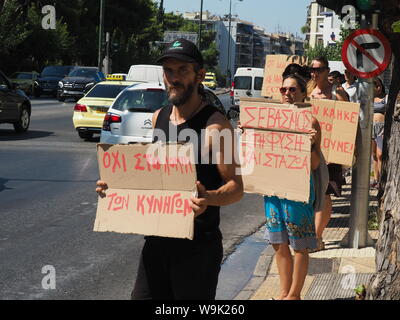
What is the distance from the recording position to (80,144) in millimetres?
18172

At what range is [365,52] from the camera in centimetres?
768

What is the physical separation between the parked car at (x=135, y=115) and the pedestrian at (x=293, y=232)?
8986mm

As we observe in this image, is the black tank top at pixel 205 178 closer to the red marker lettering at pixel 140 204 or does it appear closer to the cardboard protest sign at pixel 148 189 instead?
the cardboard protest sign at pixel 148 189

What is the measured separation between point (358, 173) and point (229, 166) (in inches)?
179

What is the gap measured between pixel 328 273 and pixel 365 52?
7.22 ft

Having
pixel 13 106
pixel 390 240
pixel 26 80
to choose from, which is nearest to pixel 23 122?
pixel 13 106

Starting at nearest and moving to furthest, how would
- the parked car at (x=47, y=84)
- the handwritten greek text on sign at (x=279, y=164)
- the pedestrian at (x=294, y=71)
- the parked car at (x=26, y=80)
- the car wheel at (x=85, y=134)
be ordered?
the handwritten greek text on sign at (x=279, y=164) < the pedestrian at (x=294, y=71) < the car wheel at (x=85, y=134) < the parked car at (x=47, y=84) < the parked car at (x=26, y=80)

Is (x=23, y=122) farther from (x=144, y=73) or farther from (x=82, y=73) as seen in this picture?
(x=82, y=73)

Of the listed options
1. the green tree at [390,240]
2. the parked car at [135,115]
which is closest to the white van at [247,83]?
Answer: the parked car at [135,115]

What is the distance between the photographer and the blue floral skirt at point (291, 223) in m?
5.63

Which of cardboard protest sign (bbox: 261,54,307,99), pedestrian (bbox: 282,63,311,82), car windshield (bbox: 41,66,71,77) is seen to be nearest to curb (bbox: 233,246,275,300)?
pedestrian (bbox: 282,63,311,82)

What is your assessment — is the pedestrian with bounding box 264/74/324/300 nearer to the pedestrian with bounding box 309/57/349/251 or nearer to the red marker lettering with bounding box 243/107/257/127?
the red marker lettering with bounding box 243/107/257/127
